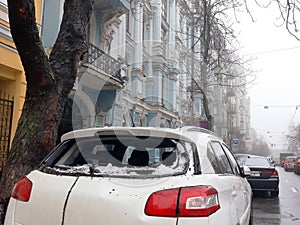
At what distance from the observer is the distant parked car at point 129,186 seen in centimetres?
238

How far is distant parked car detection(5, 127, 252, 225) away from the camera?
2385mm

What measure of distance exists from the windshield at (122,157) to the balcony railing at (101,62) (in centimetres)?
785

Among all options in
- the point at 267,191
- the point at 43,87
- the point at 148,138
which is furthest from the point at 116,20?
the point at 148,138

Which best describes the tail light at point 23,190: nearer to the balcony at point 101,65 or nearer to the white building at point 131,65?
the white building at point 131,65

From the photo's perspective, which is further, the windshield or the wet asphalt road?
the wet asphalt road

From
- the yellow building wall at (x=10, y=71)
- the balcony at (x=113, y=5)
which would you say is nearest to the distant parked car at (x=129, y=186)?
the yellow building wall at (x=10, y=71)

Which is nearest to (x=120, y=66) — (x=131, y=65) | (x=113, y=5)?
(x=113, y=5)

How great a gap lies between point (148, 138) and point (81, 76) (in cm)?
918

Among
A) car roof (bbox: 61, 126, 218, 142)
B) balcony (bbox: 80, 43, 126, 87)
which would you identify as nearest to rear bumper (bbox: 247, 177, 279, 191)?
balcony (bbox: 80, 43, 126, 87)

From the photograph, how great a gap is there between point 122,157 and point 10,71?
6617 millimetres

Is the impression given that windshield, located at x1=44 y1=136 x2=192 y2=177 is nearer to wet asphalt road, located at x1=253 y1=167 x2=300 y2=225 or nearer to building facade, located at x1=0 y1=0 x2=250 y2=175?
building facade, located at x1=0 y1=0 x2=250 y2=175

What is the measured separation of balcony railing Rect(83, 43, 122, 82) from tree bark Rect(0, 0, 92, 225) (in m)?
5.59

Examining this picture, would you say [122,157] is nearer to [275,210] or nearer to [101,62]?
[275,210]

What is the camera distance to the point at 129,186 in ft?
8.21
